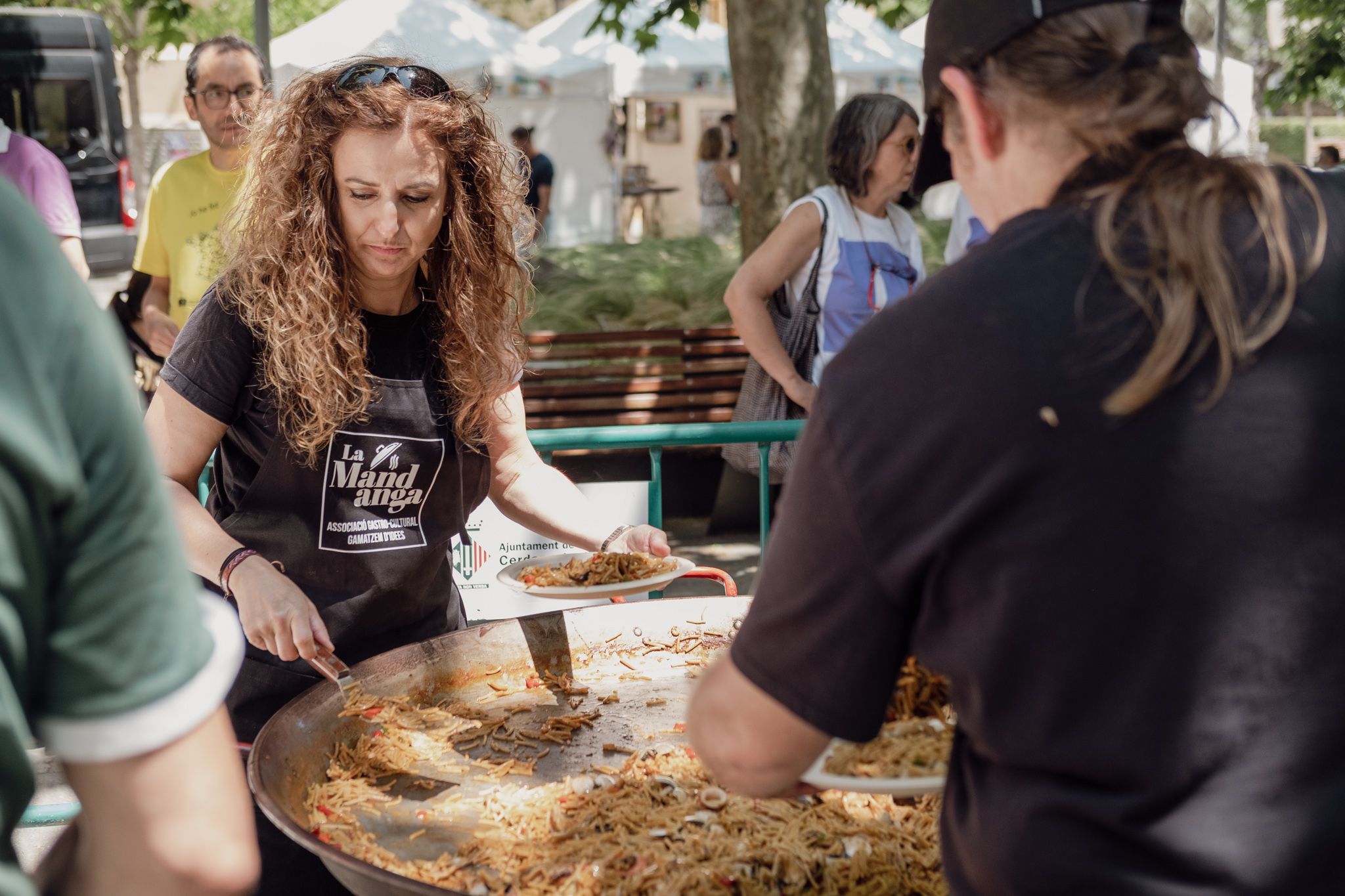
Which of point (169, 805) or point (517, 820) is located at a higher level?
point (169, 805)

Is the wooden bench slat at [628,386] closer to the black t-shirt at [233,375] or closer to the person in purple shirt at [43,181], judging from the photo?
the person in purple shirt at [43,181]

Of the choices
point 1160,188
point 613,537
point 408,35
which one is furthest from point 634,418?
point 408,35

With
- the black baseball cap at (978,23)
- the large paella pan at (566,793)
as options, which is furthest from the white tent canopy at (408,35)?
the black baseball cap at (978,23)

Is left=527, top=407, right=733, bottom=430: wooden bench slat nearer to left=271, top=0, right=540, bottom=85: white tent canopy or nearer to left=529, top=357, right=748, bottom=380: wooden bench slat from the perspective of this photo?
left=529, top=357, right=748, bottom=380: wooden bench slat

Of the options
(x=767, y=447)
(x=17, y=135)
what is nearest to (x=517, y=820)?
(x=767, y=447)

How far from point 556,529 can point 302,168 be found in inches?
36.0

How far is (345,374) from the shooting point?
2.35m

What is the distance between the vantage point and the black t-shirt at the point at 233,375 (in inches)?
91.0

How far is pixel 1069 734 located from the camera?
1.14 m

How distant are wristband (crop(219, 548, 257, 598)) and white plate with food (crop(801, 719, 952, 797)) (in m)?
1.14

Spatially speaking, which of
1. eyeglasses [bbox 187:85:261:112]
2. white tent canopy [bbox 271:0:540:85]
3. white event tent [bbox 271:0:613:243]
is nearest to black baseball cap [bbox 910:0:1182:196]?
eyeglasses [bbox 187:85:261:112]

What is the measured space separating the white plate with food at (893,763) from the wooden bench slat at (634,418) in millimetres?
5006

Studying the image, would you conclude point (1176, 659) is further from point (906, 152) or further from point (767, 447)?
point (906, 152)

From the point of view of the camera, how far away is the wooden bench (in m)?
6.79
